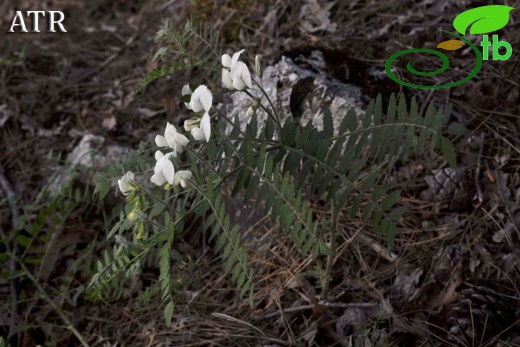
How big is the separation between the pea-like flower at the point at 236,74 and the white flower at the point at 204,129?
0.47ft

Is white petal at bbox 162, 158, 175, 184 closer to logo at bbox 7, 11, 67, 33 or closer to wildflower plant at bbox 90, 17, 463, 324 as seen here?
wildflower plant at bbox 90, 17, 463, 324

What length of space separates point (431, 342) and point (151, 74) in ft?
3.74

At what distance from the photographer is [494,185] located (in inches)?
96.9

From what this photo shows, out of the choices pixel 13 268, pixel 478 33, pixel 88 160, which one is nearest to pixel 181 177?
pixel 13 268

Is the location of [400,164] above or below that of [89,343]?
above

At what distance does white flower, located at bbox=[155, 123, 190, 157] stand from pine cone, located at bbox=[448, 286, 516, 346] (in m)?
0.99

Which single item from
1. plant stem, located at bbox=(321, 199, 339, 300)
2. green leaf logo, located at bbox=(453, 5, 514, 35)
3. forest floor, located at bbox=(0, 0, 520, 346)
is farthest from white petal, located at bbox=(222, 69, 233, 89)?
green leaf logo, located at bbox=(453, 5, 514, 35)

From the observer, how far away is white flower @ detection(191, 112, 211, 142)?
Result: 5.23 feet

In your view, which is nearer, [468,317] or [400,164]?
[468,317]

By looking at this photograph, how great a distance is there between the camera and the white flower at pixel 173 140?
5.47 feet

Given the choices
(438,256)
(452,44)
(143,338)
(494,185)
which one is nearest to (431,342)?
(438,256)

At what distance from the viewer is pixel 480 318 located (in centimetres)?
198

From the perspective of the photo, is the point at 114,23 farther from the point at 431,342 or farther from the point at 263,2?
the point at 431,342

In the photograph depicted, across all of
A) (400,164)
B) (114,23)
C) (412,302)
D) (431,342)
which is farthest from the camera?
(114,23)
